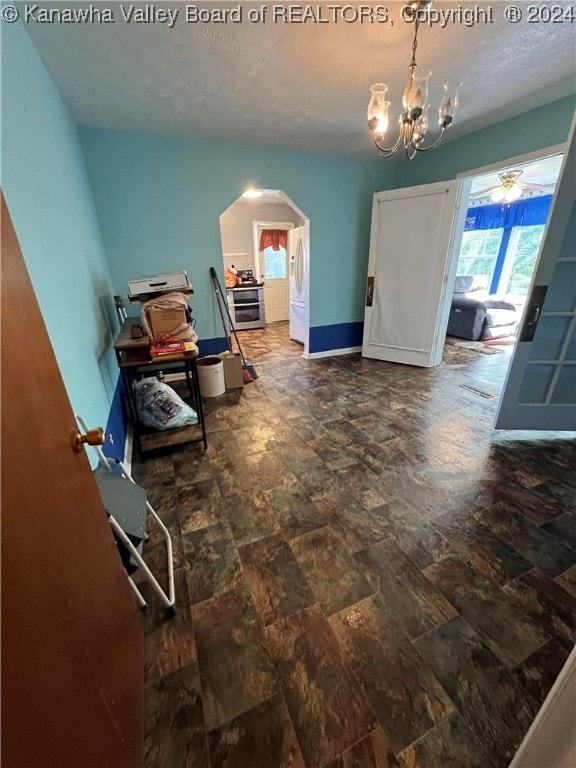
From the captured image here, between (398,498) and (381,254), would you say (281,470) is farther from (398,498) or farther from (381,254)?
(381,254)

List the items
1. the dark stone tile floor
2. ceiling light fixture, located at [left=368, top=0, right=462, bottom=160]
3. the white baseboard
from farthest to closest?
the white baseboard < ceiling light fixture, located at [left=368, top=0, right=462, bottom=160] < the dark stone tile floor

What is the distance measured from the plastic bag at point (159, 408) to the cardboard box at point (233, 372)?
92 cm

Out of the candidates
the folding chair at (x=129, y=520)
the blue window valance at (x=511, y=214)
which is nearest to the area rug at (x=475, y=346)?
the blue window valance at (x=511, y=214)

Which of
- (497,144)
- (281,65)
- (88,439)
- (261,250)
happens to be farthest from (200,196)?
(261,250)

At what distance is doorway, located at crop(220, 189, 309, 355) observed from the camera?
6.23 m

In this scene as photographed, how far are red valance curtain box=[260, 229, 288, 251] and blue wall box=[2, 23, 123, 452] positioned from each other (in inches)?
177

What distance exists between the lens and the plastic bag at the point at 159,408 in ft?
7.74

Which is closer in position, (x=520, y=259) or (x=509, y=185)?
(x=509, y=185)

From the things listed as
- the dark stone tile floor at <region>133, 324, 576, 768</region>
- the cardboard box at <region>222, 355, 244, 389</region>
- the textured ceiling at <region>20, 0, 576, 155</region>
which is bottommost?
the dark stone tile floor at <region>133, 324, 576, 768</region>

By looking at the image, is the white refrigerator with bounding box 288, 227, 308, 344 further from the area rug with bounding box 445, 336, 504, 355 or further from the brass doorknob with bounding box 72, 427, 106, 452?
the brass doorknob with bounding box 72, 427, 106, 452

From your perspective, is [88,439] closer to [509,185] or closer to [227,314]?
[227,314]

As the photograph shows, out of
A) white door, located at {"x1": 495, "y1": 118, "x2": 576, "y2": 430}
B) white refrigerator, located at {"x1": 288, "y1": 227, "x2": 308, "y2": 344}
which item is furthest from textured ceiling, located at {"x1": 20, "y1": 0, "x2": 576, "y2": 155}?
white refrigerator, located at {"x1": 288, "y1": 227, "x2": 308, "y2": 344}

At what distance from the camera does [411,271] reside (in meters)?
3.72

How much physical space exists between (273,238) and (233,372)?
4507mm
